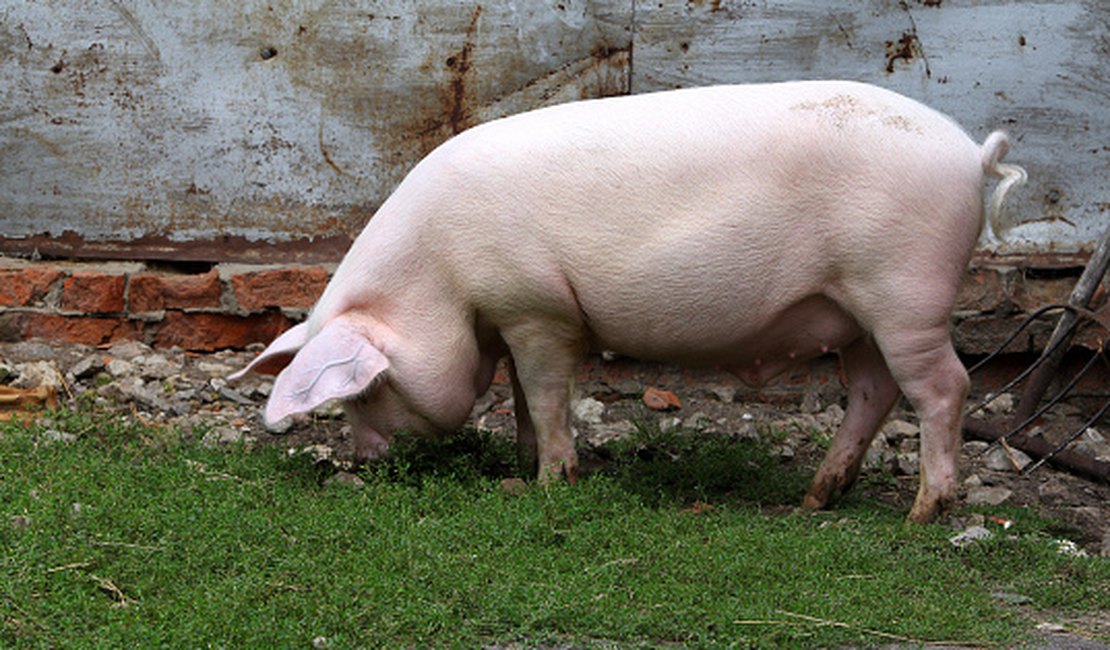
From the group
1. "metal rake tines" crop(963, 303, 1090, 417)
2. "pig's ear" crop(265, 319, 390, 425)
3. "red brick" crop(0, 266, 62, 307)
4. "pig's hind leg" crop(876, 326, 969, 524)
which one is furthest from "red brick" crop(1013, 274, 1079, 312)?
"red brick" crop(0, 266, 62, 307)

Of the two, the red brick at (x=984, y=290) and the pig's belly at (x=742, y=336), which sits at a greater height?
the pig's belly at (x=742, y=336)

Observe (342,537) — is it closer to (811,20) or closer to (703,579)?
(703,579)

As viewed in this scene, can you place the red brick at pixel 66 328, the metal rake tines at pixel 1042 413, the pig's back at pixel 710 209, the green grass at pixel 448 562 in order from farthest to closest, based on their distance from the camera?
the red brick at pixel 66 328 < the metal rake tines at pixel 1042 413 < the pig's back at pixel 710 209 < the green grass at pixel 448 562

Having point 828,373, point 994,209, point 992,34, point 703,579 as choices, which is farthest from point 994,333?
point 703,579

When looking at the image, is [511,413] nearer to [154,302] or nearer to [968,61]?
[154,302]

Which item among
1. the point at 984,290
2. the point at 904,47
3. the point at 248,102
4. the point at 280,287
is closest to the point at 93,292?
the point at 280,287

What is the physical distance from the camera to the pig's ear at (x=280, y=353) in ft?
15.1

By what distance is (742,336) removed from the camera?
449 centimetres

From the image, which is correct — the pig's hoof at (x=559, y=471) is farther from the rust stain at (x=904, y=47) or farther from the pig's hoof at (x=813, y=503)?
the rust stain at (x=904, y=47)

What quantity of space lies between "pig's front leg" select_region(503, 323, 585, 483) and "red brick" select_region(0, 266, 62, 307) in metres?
2.82

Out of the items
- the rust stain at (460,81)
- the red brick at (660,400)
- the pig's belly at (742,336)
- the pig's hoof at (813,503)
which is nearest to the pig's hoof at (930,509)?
the pig's hoof at (813,503)

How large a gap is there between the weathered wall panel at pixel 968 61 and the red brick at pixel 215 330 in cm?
205

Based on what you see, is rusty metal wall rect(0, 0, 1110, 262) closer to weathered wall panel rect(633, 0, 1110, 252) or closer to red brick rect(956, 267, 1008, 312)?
weathered wall panel rect(633, 0, 1110, 252)

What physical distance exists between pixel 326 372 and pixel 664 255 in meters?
1.11
